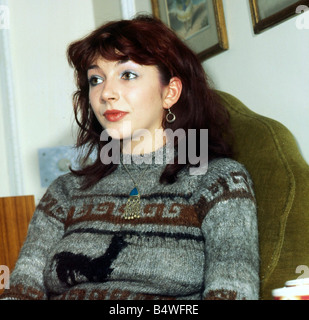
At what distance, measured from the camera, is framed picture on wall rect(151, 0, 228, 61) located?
1543 mm

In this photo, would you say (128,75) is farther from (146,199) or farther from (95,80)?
(146,199)

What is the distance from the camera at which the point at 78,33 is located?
7.66ft

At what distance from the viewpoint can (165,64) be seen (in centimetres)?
123

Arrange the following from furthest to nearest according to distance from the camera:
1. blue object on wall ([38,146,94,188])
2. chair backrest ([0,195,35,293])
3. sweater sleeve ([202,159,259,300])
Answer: blue object on wall ([38,146,94,188]) → chair backrest ([0,195,35,293]) → sweater sleeve ([202,159,259,300])

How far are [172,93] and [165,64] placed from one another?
0.09m

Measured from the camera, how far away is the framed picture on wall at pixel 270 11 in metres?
1.24

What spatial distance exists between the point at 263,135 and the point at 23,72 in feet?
5.03

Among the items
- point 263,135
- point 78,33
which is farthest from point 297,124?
point 78,33

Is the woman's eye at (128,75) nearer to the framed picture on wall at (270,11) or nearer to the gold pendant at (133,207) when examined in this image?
the gold pendant at (133,207)

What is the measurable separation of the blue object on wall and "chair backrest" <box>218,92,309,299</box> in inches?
45.2

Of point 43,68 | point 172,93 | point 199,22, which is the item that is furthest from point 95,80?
point 43,68

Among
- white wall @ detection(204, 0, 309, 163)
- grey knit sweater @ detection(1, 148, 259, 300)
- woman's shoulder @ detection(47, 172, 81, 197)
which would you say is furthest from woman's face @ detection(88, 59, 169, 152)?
white wall @ detection(204, 0, 309, 163)

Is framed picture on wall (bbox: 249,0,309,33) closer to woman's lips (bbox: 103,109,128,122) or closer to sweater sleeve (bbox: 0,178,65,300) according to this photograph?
woman's lips (bbox: 103,109,128,122)
